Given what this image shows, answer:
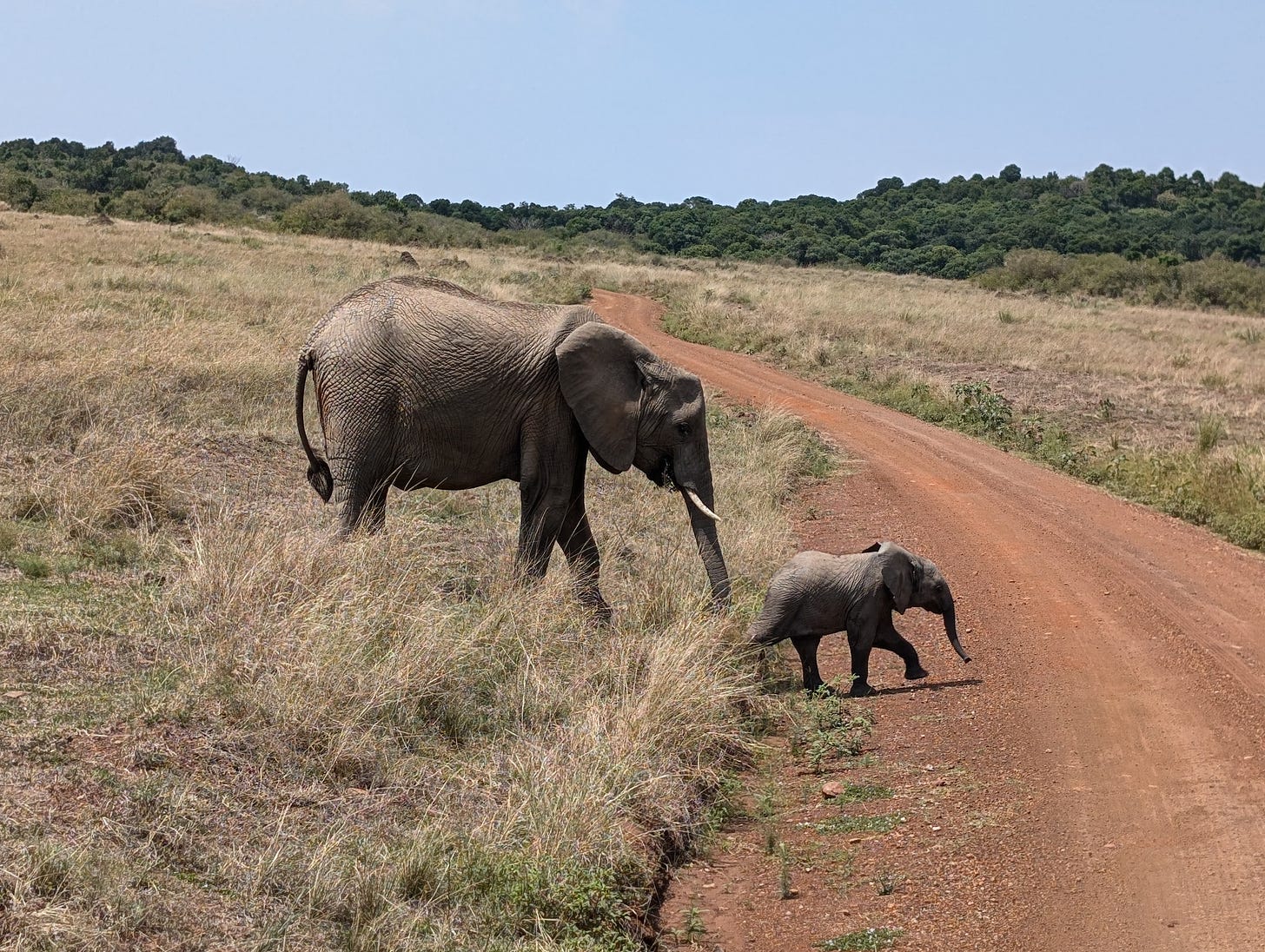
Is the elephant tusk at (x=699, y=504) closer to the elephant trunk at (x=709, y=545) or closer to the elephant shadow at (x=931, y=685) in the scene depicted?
the elephant trunk at (x=709, y=545)

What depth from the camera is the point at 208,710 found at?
19.3 ft

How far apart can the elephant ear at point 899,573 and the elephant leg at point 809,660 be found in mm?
575

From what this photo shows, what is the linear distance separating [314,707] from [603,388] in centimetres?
343

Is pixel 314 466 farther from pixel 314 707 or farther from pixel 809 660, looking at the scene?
pixel 809 660

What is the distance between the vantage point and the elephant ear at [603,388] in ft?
28.4

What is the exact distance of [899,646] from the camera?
344 inches

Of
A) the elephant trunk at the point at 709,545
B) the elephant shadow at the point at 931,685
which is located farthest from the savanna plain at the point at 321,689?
the elephant shadow at the point at 931,685

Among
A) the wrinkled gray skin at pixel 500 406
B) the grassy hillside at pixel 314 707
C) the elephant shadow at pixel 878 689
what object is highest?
the wrinkled gray skin at pixel 500 406

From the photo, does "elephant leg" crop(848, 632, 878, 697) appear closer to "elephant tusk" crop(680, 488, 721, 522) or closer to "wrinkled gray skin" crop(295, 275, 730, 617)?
"wrinkled gray skin" crop(295, 275, 730, 617)

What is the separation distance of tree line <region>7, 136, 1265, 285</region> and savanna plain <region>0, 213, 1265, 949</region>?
3901 centimetres

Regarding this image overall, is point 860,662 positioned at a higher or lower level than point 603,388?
lower

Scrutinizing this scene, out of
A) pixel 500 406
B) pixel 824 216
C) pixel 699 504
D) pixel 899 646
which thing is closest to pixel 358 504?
pixel 500 406

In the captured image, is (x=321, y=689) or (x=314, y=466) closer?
(x=321, y=689)

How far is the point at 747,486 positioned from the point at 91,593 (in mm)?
7639
